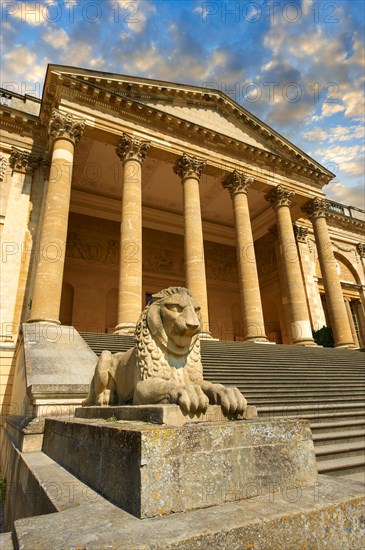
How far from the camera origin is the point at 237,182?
17.2 metres

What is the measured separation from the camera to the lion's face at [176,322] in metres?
3.15

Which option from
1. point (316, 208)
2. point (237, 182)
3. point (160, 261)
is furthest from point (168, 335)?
point (160, 261)

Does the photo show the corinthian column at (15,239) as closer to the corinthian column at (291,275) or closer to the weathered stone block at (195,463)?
the weathered stone block at (195,463)

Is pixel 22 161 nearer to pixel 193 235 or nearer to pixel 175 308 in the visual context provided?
pixel 193 235

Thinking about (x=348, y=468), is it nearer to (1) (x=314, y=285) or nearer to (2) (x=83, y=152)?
(2) (x=83, y=152)

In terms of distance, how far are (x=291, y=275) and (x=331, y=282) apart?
273cm

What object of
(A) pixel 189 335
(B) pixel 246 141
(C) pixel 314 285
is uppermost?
(B) pixel 246 141

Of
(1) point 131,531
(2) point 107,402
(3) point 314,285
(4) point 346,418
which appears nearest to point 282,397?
(4) point 346,418

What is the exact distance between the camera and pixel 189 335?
3.21 meters

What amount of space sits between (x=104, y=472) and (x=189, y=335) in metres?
1.36

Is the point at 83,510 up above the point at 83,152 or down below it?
below

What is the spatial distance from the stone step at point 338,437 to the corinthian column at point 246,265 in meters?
8.63

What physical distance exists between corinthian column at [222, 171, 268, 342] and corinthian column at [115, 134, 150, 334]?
5.15 meters

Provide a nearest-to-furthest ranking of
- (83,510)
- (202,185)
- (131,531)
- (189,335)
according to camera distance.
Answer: (131,531), (83,510), (189,335), (202,185)
